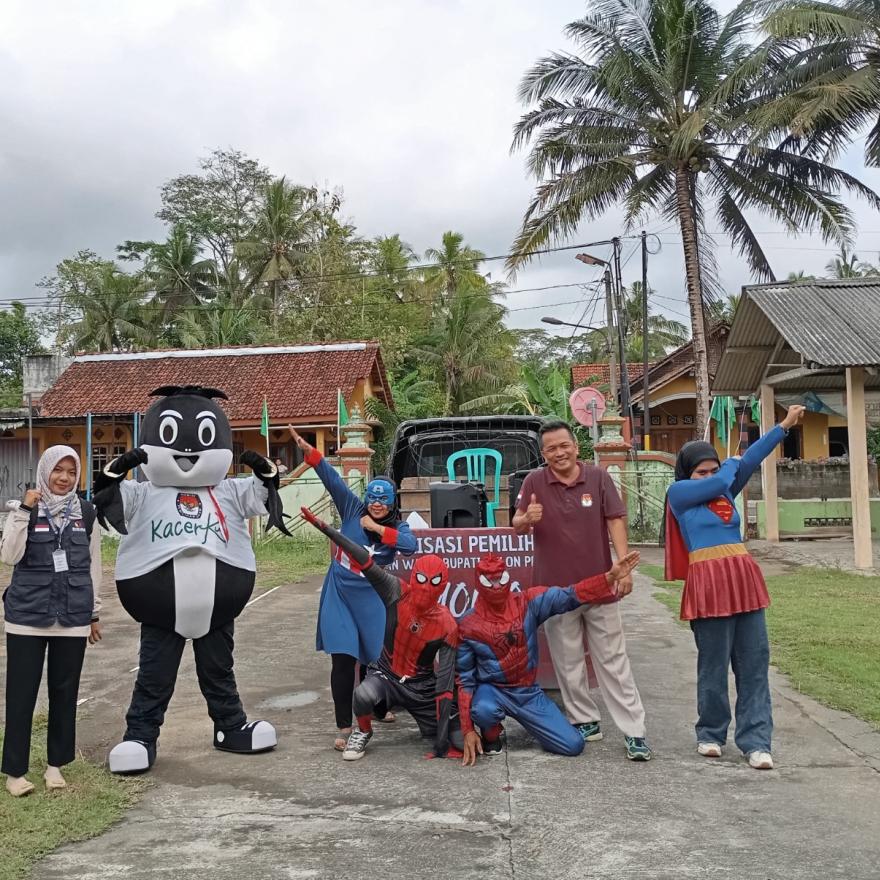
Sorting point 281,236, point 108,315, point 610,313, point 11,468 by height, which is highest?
point 281,236

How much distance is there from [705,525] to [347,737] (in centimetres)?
218

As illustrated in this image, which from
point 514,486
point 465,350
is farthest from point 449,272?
point 514,486

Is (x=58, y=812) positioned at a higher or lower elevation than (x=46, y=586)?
lower

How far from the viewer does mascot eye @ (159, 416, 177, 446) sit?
14.9 feet

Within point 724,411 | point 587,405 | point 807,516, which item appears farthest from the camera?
point 724,411

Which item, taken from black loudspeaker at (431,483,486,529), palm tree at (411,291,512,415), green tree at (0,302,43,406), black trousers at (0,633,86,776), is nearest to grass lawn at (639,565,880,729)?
black loudspeaker at (431,483,486,529)

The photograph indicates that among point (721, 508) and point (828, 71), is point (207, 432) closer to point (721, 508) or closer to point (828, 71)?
point (721, 508)

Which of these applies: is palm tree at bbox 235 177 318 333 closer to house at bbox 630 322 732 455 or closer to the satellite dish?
house at bbox 630 322 732 455

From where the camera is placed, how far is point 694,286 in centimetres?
1738

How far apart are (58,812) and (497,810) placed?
6.06 feet

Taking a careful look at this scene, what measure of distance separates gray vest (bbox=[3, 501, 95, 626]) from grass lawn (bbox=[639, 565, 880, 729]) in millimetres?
4286

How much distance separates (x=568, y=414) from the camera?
22016mm

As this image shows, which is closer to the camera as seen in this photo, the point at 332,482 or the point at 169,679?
the point at 169,679

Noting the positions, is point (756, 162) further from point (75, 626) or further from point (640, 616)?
point (75, 626)
